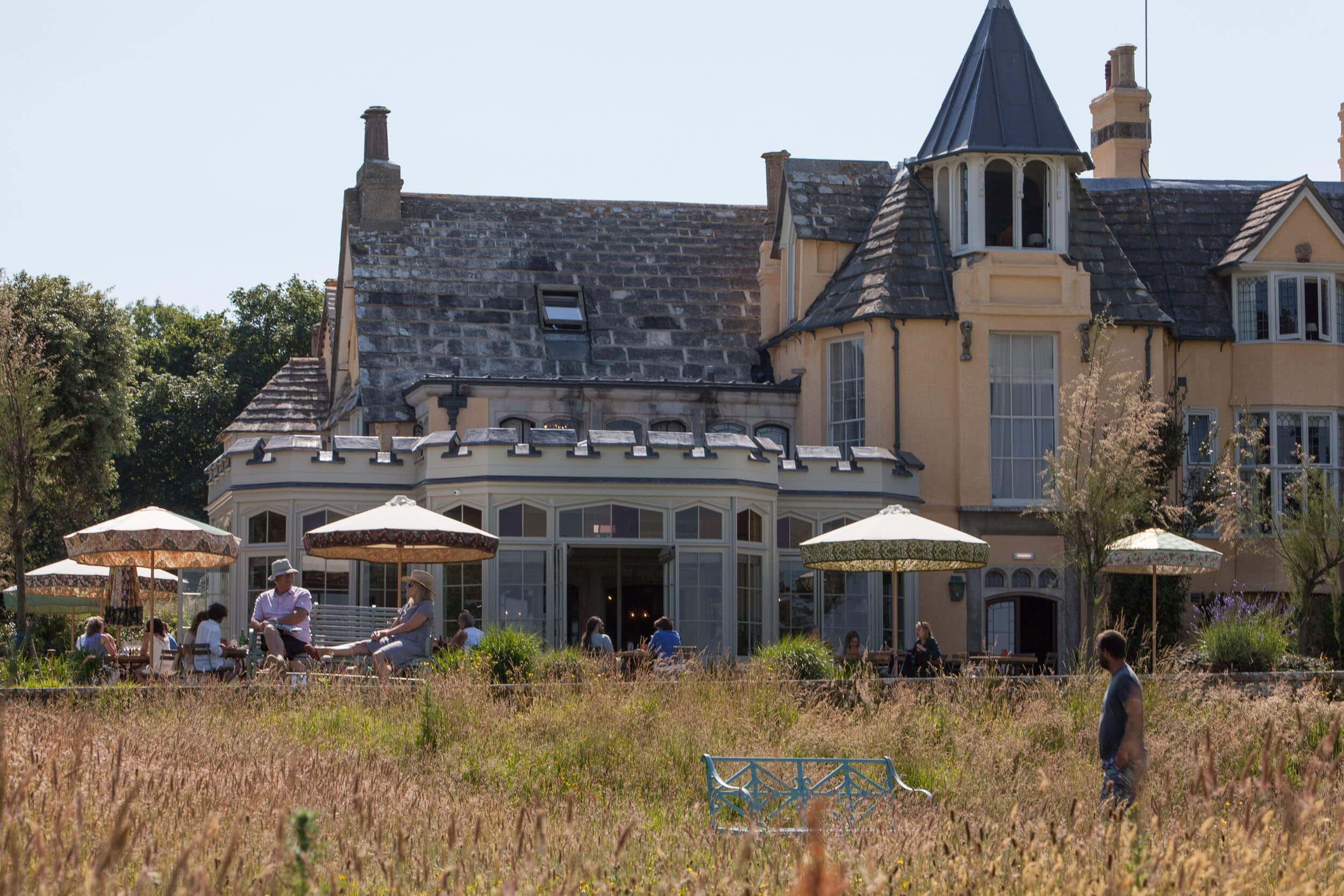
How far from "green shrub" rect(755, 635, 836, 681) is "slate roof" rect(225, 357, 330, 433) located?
19947 mm

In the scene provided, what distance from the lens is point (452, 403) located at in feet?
89.5

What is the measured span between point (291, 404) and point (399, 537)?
688 inches

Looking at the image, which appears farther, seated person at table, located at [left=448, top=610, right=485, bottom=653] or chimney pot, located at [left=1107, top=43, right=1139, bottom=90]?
chimney pot, located at [left=1107, top=43, right=1139, bottom=90]

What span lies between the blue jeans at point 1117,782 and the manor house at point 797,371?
1336 centimetres

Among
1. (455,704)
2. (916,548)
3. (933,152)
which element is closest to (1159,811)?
(455,704)

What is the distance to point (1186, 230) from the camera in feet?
99.5

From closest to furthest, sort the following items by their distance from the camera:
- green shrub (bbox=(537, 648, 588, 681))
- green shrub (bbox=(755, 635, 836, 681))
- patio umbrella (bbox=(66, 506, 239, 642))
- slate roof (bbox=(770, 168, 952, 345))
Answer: green shrub (bbox=(537, 648, 588, 681)) → green shrub (bbox=(755, 635, 836, 681)) → patio umbrella (bbox=(66, 506, 239, 642)) → slate roof (bbox=(770, 168, 952, 345))

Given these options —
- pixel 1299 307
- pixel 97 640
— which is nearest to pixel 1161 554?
pixel 1299 307

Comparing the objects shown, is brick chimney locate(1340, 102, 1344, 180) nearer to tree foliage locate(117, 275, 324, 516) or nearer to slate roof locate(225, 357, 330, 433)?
slate roof locate(225, 357, 330, 433)

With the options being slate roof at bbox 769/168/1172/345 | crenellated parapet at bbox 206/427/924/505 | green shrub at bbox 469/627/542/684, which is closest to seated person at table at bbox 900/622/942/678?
crenellated parapet at bbox 206/427/924/505

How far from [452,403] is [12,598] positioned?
27.5 ft

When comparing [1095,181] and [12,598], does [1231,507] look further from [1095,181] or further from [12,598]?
[12,598]

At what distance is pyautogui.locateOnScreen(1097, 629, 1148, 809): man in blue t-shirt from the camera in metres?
9.88

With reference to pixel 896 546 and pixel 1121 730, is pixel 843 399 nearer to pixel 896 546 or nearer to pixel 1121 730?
pixel 896 546
